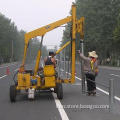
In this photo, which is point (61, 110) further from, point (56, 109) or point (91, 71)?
point (91, 71)

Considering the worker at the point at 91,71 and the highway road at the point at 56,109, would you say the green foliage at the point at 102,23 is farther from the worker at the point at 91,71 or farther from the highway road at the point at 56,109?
the highway road at the point at 56,109

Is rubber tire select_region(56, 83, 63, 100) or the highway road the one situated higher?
rubber tire select_region(56, 83, 63, 100)

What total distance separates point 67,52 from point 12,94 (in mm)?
3361

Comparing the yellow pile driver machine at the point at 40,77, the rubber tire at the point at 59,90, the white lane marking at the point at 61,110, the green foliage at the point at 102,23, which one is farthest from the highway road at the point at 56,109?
the green foliage at the point at 102,23

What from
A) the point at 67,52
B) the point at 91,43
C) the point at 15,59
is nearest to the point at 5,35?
the point at 15,59

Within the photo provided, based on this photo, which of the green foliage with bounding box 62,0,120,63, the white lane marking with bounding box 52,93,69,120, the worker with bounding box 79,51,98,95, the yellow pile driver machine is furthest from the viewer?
the green foliage with bounding box 62,0,120,63

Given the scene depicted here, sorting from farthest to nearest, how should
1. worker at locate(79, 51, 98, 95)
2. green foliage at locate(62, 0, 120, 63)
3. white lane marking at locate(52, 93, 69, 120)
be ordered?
green foliage at locate(62, 0, 120, 63) → worker at locate(79, 51, 98, 95) → white lane marking at locate(52, 93, 69, 120)

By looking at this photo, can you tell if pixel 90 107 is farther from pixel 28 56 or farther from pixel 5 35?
pixel 5 35

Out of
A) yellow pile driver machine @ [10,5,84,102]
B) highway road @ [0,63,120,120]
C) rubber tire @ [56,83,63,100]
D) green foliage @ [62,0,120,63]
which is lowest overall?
highway road @ [0,63,120,120]

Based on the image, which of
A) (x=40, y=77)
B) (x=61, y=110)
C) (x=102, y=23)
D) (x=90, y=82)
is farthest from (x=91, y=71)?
(x=102, y=23)

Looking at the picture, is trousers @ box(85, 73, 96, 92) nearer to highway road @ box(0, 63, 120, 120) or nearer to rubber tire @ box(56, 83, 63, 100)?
highway road @ box(0, 63, 120, 120)

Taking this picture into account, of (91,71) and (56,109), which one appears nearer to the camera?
(56,109)

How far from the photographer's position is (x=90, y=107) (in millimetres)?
11562

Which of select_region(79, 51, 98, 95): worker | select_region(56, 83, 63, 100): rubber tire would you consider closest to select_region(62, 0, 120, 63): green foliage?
select_region(79, 51, 98, 95): worker
